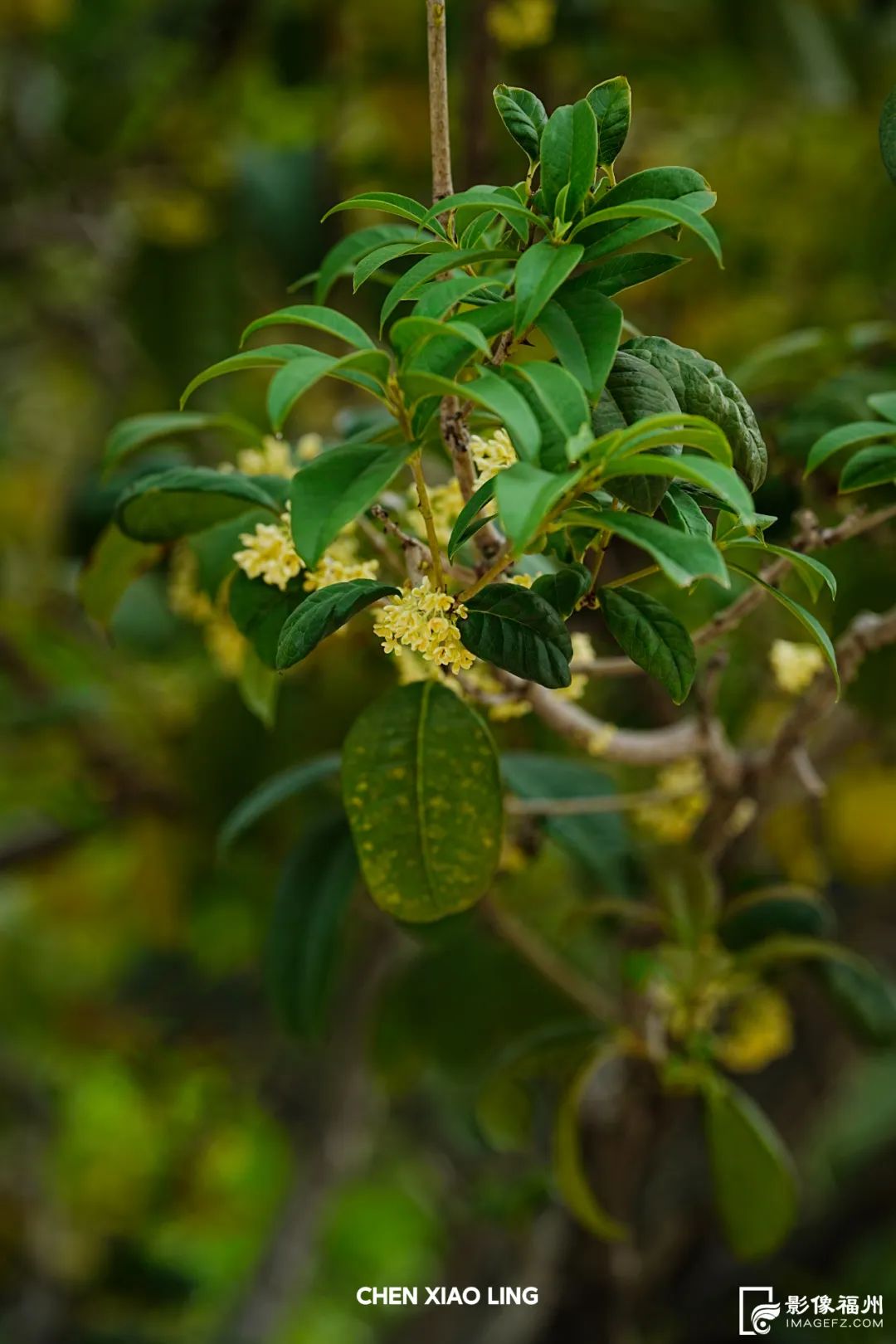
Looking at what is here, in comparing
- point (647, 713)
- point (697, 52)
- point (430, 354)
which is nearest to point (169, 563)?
point (647, 713)

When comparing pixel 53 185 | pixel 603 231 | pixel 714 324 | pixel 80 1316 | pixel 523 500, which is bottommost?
pixel 80 1316

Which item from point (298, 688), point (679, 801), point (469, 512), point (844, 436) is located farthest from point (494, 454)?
point (298, 688)

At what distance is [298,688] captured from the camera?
1123mm

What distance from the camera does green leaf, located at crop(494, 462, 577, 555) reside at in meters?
0.33

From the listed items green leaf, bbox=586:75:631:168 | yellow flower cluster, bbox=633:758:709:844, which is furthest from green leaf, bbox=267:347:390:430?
yellow flower cluster, bbox=633:758:709:844

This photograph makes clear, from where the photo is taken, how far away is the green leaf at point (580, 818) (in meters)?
0.81

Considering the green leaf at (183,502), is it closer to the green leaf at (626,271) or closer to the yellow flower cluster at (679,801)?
the green leaf at (626,271)

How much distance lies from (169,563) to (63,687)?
0.41 meters

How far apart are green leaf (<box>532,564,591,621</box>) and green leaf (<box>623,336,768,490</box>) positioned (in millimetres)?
70

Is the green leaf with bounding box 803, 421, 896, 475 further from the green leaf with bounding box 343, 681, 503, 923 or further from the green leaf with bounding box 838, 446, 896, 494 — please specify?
the green leaf with bounding box 343, 681, 503, 923

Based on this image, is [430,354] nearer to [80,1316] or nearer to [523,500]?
[523,500]

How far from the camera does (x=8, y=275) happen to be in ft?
5.27

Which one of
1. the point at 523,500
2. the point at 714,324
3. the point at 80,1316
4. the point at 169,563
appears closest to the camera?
the point at 523,500

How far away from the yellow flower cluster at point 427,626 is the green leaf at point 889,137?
0.27 metres
